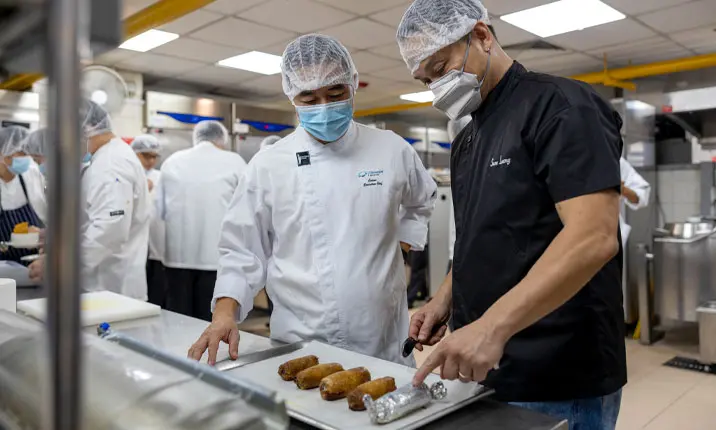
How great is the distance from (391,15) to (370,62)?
4.77ft

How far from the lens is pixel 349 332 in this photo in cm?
155

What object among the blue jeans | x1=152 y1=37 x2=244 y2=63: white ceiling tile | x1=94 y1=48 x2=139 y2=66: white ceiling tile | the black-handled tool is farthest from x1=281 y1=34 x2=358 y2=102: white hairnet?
x1=94 y1=48 x2=139 y2=66: white ceiling tile

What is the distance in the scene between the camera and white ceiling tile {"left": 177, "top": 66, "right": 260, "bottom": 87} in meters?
6.01

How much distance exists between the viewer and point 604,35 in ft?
15.6

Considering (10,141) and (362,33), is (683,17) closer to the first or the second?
(362,33)

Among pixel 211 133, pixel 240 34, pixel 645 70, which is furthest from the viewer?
pixel 645 70

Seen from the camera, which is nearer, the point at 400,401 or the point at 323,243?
the point at 400,401

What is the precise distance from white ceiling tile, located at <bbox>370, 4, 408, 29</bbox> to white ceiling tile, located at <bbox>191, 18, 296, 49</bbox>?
79 centimetres

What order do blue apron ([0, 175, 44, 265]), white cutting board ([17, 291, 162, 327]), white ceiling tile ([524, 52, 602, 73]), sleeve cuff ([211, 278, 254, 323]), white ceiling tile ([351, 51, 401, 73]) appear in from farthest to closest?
white ceiling tile ([524, 52, 602, 73]), white ceiling tile ([351, 51, 401, 73]), blue apron ([0, 175, 44, 265]), white cutting board ([17, 291, 162, 327]), sleeve cuff ([211, 278, 254, 323])

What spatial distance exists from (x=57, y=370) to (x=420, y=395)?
71 centimetres

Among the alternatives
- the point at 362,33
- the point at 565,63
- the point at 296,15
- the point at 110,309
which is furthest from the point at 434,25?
the point at 565,63

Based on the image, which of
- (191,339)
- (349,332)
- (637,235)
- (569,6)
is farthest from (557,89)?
(637,235)

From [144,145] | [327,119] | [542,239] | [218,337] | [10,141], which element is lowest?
[218,337]

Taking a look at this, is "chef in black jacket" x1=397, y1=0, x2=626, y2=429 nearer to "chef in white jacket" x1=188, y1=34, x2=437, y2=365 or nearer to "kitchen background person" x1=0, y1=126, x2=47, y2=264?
"chef in white jacket" x1=188, y1=34, x2=437, y2=365
